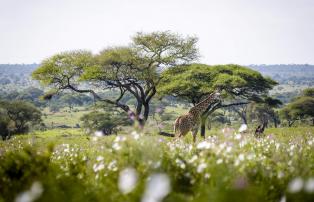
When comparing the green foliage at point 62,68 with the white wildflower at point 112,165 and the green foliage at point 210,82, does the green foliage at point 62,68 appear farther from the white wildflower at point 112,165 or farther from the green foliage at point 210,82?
the white wildflower at point 112,165

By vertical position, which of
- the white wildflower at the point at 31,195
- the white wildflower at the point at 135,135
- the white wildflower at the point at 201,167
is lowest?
the white wildflower at the point at 201,167

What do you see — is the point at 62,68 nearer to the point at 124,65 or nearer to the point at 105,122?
the point at 124,65

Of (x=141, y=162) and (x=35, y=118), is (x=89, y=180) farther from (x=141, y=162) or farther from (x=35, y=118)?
(x=35, y=118)

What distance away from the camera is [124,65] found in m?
46.5

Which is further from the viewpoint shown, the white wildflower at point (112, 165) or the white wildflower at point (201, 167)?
the white wildflower at point (112, 165)

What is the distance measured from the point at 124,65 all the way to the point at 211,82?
10.1 meters

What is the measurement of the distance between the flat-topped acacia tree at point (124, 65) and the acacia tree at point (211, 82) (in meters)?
1.75

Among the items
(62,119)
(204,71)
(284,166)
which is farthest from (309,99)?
(62,119)

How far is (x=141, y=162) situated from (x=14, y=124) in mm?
→ 80581

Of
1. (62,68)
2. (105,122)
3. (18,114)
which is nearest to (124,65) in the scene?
(62,68)

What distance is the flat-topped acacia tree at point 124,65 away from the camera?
45688mm

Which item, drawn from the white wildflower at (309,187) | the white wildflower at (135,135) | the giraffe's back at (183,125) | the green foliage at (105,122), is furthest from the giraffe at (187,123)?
the green foliage at (105,122)

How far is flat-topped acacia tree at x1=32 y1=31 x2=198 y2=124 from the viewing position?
45688 millimetres

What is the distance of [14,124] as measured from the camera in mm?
81812
